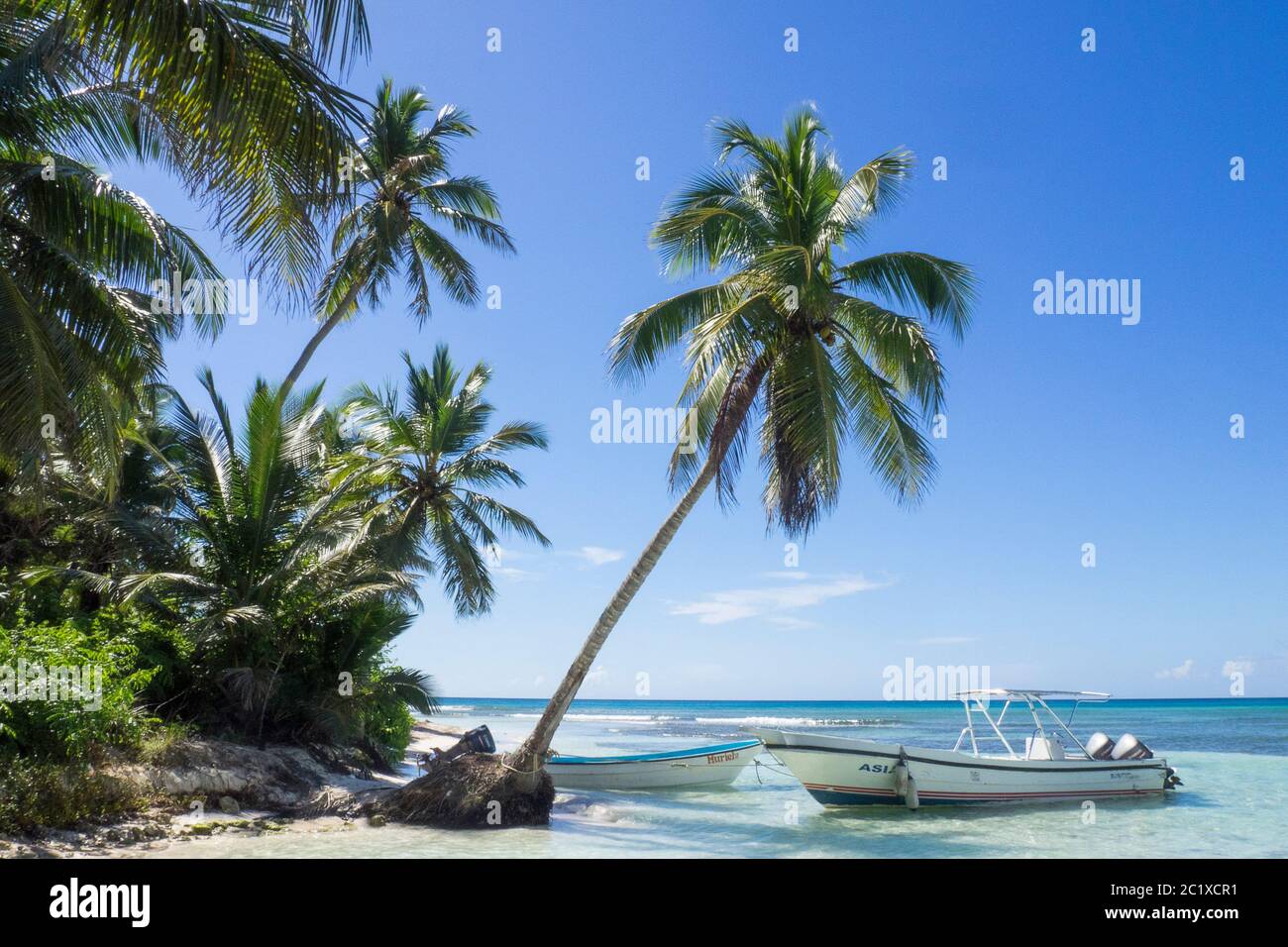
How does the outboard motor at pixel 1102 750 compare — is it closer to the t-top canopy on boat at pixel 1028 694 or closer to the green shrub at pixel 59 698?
the t-top canopy on boat at pixel 1028 694

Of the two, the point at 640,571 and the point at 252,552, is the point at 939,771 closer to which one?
the point at 640,571

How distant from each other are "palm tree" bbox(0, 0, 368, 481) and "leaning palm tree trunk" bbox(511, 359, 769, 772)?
6.11 meters

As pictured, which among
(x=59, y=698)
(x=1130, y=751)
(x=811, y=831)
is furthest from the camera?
(x=1130, y=751)

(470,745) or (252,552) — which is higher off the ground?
→ (252,552)

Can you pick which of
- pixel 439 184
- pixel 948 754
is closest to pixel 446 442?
pixel 439 184

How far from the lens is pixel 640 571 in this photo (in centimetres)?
1186

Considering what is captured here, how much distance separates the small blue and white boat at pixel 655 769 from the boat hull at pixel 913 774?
4039mm

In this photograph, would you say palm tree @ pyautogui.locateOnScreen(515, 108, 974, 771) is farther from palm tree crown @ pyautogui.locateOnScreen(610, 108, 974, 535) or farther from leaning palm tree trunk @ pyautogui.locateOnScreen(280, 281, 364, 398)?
leaning palm tree trunk @ pyautogui.locateOnScreen(280, 281, 364, 398)

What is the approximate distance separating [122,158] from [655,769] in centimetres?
1465

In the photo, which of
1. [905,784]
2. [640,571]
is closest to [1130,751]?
[905,784]

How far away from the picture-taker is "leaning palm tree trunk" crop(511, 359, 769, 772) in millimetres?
11805

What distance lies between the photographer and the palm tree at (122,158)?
5551 millimetres
